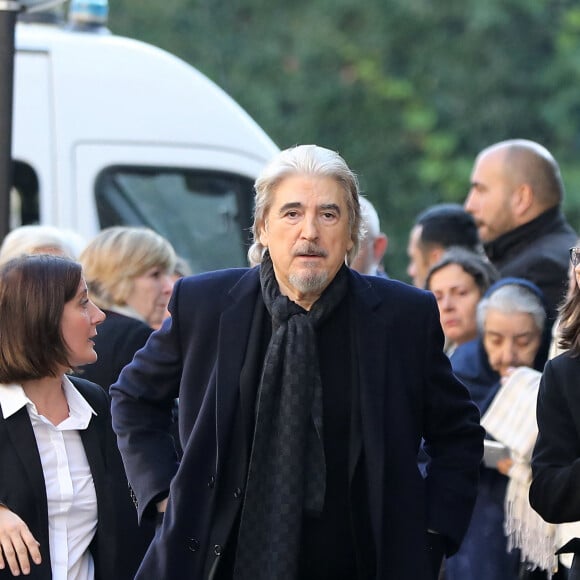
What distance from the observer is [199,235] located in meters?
8.31

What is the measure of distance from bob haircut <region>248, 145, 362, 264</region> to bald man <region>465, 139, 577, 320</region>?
2656 millimetres

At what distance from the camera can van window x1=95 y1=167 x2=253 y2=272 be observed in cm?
821

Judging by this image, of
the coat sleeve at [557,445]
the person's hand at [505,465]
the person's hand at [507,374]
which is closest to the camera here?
the coat sleeve at [557,445]

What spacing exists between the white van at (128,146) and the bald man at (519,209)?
4.54 ft

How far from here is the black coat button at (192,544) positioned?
13.5 ft

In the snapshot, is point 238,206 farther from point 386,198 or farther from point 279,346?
point 386,198

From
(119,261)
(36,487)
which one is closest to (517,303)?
(119,261)

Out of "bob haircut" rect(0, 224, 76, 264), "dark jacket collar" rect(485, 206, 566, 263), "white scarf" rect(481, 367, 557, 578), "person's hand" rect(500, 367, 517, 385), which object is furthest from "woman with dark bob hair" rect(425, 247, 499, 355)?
"bob haircut" rect(0, 224, 76, 264)

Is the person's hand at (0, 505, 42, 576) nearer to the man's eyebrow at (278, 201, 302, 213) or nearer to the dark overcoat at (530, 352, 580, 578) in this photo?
the man's eyebrow at (278, 201, 302, 213)

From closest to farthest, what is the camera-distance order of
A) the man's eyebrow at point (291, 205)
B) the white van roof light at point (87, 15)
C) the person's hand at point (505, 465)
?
1. the man's eyebrow at point (291, 205)
2. the person's hand at point (505, 465)
3. the white van roof light at point (87, 15)

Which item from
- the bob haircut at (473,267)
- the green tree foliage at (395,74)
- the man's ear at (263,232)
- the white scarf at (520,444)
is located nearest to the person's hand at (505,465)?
the white scarf at (520,444)

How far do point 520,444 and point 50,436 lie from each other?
1895mm

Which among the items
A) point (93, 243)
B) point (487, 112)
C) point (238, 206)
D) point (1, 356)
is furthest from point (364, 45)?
point (1, 356)

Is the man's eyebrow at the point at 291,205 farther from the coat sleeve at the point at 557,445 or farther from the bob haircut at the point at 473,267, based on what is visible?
the bob haircut at the point at 473,267
